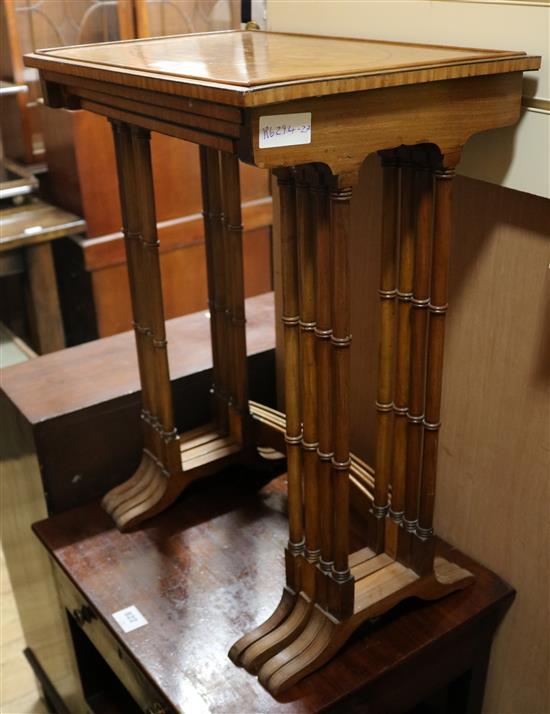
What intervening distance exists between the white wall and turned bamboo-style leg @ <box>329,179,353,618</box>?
0.76 feet

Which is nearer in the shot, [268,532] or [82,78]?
[82,78]

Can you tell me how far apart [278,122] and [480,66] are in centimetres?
26

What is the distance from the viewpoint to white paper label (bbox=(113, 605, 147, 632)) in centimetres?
128

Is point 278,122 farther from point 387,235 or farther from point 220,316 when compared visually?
point 220,316

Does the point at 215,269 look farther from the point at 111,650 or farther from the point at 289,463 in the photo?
the point at 111,650

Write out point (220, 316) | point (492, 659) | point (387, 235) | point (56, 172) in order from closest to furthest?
1. point (387, 235)
2. point (492, 659)
3. point (220, 316)
4. point (56, 172)

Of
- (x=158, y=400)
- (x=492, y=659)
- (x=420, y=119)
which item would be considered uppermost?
(x=420, y=119)

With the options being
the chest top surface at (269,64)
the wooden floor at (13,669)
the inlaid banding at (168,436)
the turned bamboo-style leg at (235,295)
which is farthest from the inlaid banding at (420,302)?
the wooden floor at (13,669)

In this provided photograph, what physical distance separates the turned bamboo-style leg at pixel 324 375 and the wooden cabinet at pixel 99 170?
5.35 feet

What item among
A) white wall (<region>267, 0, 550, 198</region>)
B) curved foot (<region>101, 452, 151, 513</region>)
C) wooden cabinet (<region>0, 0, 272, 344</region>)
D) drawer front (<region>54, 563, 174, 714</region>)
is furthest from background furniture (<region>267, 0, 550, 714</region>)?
wooden cabinet (<region>0, 0, 272, 344</region>)

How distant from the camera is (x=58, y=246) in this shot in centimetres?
271

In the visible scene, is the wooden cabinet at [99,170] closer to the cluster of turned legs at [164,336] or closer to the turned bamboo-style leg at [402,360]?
the cluster of turned legs at [164,336]

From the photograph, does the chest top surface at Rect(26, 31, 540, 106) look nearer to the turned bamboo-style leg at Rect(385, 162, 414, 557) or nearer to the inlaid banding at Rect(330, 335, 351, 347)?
the turned bamboo-style leg at Rect(385, 162, 414, 557)

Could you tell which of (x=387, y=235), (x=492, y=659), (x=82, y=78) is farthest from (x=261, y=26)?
(x=492, y=659)
